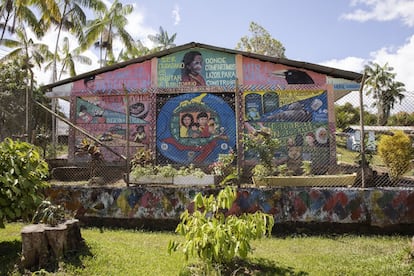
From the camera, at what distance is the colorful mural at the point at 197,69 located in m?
11.8

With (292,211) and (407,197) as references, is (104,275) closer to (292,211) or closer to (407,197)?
(292,211)

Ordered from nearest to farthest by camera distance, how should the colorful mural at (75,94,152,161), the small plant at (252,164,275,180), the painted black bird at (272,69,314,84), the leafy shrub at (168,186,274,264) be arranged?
1. the leafy shrub at (168,186,274,264)
2. the small plant at (252,164,275,180)
3. the painted black bird at (272,69,314,84)
4. the colorful mural at (75,94,152,161)

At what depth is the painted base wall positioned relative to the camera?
19.0 feet

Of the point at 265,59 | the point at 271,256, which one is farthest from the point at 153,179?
the point at 265,59

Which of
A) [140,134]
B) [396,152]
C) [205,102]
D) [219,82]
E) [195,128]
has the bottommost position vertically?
[396,152]

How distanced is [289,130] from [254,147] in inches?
172

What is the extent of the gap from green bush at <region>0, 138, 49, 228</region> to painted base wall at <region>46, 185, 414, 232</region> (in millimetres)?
1604

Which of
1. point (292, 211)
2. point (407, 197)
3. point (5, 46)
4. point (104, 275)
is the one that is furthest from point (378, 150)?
point (5, 46)

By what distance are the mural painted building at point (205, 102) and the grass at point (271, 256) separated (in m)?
5.41

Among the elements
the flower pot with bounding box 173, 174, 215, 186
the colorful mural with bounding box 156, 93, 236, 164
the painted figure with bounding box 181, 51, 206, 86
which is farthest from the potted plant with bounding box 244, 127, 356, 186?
the painted figure with bounding box 181, 51, 206, 86

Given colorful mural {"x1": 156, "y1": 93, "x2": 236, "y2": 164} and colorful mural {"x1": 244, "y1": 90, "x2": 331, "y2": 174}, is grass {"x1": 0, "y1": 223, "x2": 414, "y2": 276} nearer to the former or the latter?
colorful mural {"x1": 244, "y1": 90, "x2": 331, "y2": 174}

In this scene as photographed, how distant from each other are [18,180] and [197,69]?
326 inches

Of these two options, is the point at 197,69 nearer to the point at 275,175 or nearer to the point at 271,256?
the point at 275,175

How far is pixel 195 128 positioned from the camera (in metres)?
11.6
